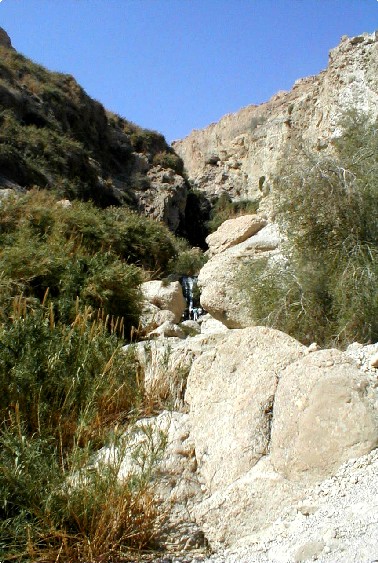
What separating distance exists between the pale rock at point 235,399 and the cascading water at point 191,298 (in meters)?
11.4

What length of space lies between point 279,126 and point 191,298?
24.5m

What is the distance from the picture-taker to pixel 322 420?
377 centimetres

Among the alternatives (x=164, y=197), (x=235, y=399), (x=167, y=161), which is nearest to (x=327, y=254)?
(x=235, y=399)

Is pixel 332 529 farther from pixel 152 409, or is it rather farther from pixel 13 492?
pixel 152 409

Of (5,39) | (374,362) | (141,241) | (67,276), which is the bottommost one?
(374,362)

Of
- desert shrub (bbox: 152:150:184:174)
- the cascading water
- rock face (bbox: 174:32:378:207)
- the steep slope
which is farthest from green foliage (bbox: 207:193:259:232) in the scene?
the cascading water

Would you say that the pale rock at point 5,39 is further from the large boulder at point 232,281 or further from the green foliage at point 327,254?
the green foliage at point 327,254

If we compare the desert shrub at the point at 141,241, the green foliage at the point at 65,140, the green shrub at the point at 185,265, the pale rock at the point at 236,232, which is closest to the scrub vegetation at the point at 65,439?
the pale rock at the point at 236,232

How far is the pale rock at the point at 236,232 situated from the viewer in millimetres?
10953

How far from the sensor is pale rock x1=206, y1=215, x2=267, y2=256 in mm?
10953

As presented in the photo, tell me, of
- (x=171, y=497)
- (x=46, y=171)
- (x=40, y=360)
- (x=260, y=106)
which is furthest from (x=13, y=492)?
(x=260, y=106)

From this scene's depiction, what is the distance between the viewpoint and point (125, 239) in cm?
1811

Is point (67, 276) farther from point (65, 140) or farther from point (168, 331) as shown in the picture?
point (65, 140)

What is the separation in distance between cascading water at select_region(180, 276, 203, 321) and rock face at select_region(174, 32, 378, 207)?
3.37 metres
